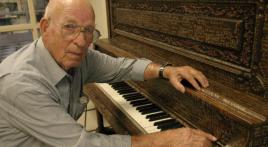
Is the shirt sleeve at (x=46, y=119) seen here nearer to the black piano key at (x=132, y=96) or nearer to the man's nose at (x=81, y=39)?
the man's nose at (x=81, y=39)

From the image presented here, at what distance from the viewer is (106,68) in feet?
6.18

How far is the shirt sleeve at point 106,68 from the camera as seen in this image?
181 cm

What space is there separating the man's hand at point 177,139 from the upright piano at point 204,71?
79mm

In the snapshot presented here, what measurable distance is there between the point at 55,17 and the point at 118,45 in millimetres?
1103

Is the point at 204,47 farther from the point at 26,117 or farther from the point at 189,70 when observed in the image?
the point at 26,117

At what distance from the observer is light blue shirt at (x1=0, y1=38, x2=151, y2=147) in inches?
46.1

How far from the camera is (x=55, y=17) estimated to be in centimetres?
130

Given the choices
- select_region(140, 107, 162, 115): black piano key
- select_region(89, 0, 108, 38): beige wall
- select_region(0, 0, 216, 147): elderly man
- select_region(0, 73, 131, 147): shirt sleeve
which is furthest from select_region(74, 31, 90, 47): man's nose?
select_region(89, 0, 108, 38): beige wall

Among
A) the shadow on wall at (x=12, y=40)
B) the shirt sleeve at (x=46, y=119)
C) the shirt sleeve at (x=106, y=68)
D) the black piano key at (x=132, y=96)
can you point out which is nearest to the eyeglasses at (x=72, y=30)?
the shirt sleeve at (x=46, y=119)

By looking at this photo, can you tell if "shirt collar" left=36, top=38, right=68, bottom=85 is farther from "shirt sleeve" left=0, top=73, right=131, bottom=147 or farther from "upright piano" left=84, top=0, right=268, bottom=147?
"upright piano" left=84, top=0, right=268, bottom=147

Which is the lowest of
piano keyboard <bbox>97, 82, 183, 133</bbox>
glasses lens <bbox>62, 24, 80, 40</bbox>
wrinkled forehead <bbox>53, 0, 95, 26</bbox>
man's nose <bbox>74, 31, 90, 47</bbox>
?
piano keyboard <bbox>97, 82, 183, 133</bbox>

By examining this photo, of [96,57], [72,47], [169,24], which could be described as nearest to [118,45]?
[96,57]

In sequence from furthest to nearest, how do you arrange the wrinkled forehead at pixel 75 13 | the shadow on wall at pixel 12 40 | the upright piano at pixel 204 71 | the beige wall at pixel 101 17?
the shadow on wall at pixel 12 40
the beige wall at pixel 101 17
the wrinkled forehead at pixel 75 13
the upright piano at pixel 204 71

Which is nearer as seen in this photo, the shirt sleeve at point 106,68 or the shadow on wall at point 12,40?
the shirt sleeve at point 106,68
